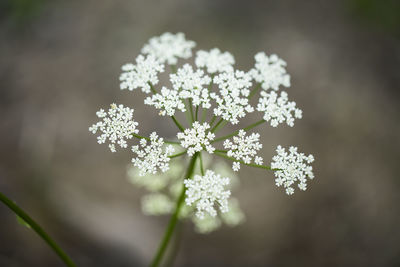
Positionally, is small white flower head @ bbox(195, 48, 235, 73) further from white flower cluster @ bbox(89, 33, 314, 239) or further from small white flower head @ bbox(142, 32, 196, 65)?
small white flower head @ bbox(142, 32, 196, 65)

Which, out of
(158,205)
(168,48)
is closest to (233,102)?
(168,48)

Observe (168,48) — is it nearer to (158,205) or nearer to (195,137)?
(195,137)

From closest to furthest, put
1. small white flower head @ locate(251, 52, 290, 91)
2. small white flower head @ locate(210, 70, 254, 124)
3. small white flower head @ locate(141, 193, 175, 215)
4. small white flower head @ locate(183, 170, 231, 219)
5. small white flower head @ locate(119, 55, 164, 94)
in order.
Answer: small white flower head @ locate(183, 170, 231, 219)
small white flower head @ locate(210, 70, 254, 124)
small white flower head @ locate(119, 55, 164, 94)
small white flower head @ locate(251, 52, 290, 91)
small white flower head @ locate(141, 193, 175, 215)

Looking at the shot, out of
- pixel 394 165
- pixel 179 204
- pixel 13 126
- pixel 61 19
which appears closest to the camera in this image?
pixel 179 204

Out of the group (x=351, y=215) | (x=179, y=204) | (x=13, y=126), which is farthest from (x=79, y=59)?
(x=351, y=215)

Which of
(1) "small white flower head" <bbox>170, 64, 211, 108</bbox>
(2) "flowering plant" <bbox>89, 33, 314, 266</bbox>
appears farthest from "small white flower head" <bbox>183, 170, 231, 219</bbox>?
(1) "small white flower head" <bbox>170, 64, 211, 108</bbox>

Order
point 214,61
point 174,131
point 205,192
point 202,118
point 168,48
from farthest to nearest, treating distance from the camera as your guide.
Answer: point 174,131 < point 168,48 < point 214,61 < point 202,118 < point 205,192

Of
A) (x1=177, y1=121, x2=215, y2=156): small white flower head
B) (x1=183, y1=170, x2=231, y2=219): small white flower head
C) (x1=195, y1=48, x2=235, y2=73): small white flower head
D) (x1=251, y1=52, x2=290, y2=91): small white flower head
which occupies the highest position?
(x1=251, y1=52, x2=290, y2=91): small white flower head

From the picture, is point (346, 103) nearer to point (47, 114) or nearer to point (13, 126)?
point (47, 114)
